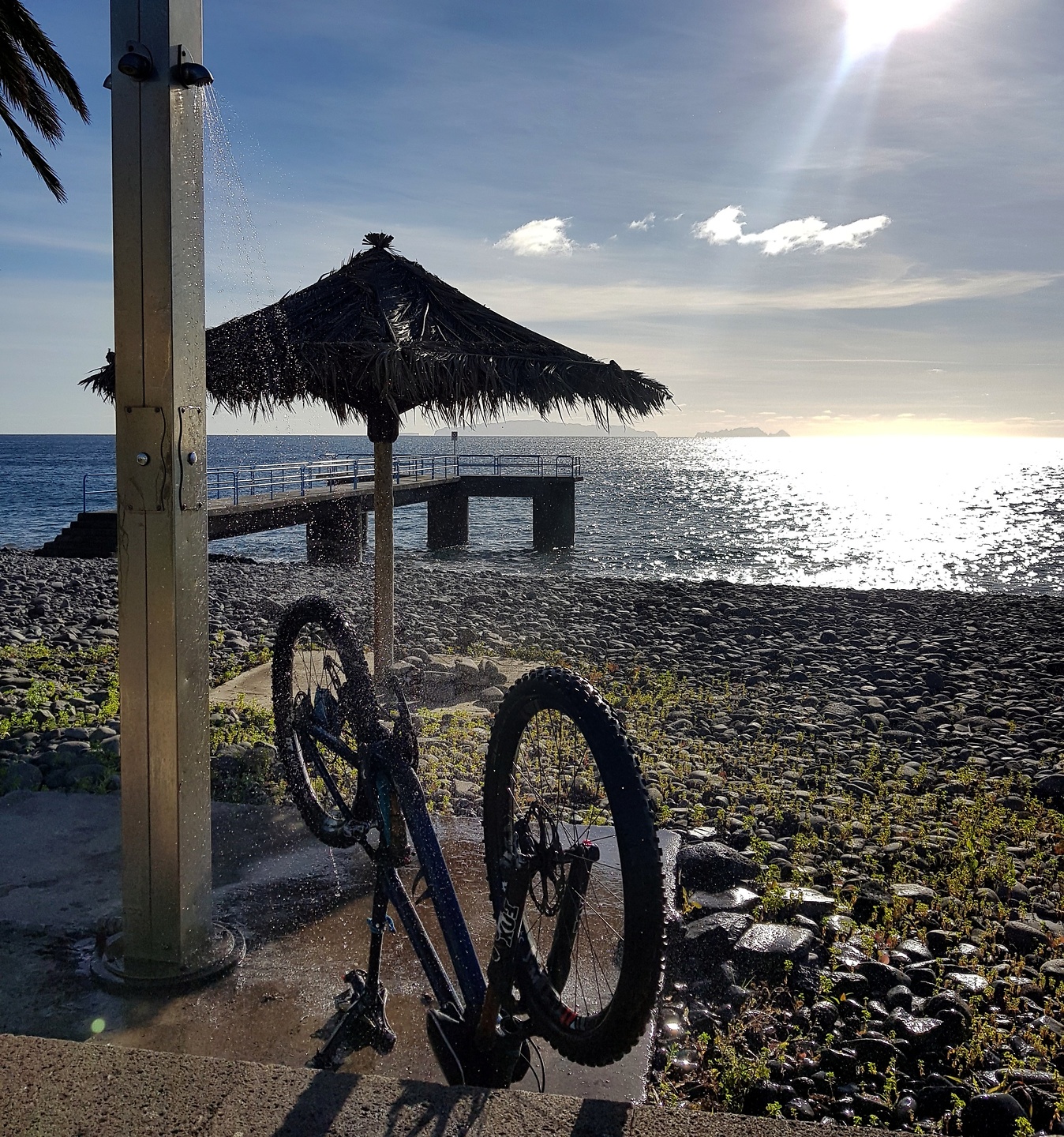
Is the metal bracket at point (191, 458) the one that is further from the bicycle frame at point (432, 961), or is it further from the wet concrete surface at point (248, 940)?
the wet concrete surface at point (248, 940)

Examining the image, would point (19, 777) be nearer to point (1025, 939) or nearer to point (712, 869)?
point (712, 869)

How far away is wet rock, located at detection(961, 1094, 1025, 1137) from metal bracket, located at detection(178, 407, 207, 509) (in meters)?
3.06

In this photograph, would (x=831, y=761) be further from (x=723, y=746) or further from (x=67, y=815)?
(x=67, y=815)

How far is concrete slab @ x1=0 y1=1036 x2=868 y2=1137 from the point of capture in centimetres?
195

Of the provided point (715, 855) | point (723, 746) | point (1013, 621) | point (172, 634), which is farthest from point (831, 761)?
point (1013, 621)

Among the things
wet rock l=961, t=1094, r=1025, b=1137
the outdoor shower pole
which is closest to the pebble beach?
wet rock l=961, t=1094, r=1025, b=1137

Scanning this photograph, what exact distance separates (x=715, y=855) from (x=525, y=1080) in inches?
87.1

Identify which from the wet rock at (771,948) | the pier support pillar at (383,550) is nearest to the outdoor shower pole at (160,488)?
the wet rock at (771,948)

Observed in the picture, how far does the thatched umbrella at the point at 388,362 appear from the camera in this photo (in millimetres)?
6125

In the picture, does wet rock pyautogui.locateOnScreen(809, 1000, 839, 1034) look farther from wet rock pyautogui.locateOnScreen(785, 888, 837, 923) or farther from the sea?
the sea

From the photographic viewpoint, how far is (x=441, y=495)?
33688 millimetres

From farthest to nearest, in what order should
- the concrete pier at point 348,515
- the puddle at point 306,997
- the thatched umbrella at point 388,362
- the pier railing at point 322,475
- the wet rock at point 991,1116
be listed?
1. the pier railing at point 322,475
2. the concrete pier at point 348,515
3. the thatched umbrella at point 388,362
4. the wet rock at point 991,1116
5. the puddle at point 306,997

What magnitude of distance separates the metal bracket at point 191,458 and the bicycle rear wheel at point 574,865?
4.02ft

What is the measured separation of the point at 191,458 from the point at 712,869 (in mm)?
3181
